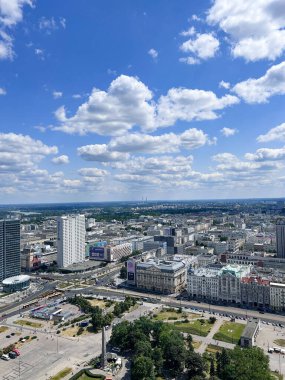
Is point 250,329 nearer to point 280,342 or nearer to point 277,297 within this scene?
point 280,342

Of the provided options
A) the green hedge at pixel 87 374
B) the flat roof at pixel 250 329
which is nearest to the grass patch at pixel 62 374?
the green hedge at pixel 87 374

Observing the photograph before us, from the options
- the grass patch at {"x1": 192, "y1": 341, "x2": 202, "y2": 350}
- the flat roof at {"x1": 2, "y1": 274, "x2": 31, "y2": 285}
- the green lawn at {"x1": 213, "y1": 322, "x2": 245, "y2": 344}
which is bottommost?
the grass patch at {"x1": 192, "y1": 341, "x2": 202, "y2": 350}

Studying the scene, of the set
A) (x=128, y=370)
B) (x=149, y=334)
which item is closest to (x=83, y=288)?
(x=149, y=334)

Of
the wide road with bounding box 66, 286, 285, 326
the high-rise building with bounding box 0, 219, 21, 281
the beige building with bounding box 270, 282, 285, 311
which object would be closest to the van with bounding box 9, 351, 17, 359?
the wide road with bounding box 66, 286, 285, 326

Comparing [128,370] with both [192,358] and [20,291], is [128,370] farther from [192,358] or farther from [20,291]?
[20,291]

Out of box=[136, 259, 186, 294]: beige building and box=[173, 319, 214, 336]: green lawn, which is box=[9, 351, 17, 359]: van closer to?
box=[173, 319, 214, 336]: green lawn

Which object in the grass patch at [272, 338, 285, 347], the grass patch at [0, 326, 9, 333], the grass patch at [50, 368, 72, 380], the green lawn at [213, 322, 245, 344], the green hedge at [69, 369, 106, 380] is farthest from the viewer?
the grass patch at [0, 326, 9, 333]
